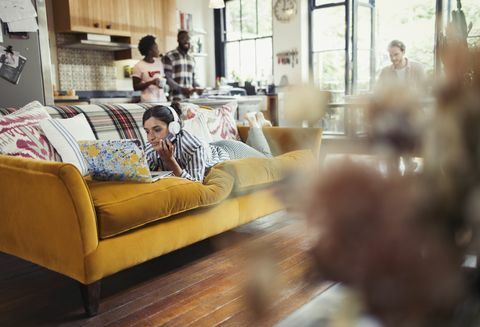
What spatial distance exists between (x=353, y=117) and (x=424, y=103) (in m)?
0.04

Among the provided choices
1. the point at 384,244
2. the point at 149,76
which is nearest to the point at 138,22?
the point at 149,76

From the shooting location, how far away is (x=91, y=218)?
1784 mm

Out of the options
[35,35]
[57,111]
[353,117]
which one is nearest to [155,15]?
[35,35]

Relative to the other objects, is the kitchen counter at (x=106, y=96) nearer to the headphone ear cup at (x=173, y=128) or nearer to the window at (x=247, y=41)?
the window at (x=247, y=41)

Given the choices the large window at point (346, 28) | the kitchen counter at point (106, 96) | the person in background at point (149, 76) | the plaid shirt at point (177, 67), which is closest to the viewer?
the person in background at point (149, 76)

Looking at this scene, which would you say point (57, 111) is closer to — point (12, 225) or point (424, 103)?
point (12, 225)

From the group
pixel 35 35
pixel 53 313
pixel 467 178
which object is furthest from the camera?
pixel 35 35

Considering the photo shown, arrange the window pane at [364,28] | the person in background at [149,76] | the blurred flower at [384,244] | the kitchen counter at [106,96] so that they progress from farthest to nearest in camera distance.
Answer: the window pane at [364,28]
the kitchen counter at [106,96]
the person in background at [149,76]
the blurred flower at [384,244]

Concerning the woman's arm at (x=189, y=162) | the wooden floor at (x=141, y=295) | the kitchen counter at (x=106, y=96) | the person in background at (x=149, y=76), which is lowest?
the wooden floor at (x=141, y=295)

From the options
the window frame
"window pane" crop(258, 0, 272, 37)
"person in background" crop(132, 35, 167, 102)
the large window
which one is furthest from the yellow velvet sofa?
the window frame

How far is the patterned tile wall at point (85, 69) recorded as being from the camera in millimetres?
5945

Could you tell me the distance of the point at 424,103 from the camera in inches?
10.6


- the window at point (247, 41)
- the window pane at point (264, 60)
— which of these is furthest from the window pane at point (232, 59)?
the window pane at point (264, 60)

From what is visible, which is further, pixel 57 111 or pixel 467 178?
pixel 57 111
